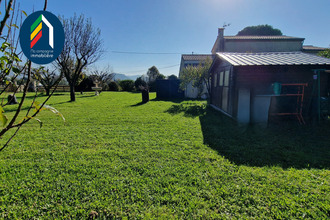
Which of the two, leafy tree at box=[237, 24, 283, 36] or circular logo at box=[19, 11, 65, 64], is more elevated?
leafy tree at box=[237, 24, 283, 36]

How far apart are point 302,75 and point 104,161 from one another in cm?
825

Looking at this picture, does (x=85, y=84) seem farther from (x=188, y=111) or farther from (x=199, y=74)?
(x=188, y=111)

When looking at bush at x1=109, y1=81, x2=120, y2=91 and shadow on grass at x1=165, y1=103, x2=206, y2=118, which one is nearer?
shadow on grass at x1=165, y1=103, x2=206, y2=118

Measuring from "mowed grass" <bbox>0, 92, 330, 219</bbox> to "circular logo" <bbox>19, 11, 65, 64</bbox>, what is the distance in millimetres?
2072

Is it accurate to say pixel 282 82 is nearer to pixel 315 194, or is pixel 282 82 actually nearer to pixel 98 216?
pixel 315 194

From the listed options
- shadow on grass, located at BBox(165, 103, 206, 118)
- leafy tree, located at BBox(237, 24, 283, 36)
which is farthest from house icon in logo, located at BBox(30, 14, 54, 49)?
leafy tree, located at BBox(237, 24, 283, 36)

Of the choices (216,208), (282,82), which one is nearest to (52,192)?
(216,208)

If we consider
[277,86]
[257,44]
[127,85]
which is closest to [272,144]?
[277,86]

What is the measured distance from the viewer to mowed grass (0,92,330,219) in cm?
227

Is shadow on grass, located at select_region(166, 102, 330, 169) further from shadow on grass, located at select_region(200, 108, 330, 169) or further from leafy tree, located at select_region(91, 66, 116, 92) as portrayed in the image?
leafy tree, located at select_region(91, 66, 116, 92)

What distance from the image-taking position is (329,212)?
7.27 feet

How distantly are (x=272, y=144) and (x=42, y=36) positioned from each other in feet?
18.0

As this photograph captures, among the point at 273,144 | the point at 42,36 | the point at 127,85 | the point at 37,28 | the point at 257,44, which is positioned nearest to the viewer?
the point at 37,28

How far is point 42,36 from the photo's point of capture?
1867mm
